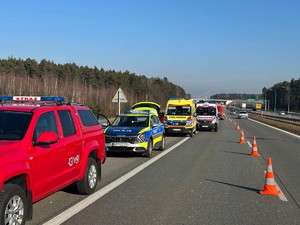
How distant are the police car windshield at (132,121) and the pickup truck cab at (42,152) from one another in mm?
7044

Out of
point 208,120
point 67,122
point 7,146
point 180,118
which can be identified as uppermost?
point 67,122

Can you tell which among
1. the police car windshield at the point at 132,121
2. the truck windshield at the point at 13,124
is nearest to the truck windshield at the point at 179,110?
the police car windshield at the point at 132,121

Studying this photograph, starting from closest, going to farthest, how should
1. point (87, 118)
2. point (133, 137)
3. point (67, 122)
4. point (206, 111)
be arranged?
point (67, 122), point (87, 118), point (133, 137), point (206, 111)

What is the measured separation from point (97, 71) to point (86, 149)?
114369mm

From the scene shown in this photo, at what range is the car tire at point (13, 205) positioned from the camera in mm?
4797

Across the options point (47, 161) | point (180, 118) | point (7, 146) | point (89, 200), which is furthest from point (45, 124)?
point (180, 118)

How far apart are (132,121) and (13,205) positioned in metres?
10.6

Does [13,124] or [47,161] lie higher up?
[13,124]

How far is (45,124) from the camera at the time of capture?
628 cm

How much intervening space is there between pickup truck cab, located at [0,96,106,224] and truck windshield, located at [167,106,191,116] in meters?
17.9

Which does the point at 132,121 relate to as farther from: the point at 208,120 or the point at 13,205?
the point at 208,120

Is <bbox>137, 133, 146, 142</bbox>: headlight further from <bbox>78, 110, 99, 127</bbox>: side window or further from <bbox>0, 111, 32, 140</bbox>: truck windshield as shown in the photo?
<bbox>0, 111, 32, 140</bbox>: truck windshield

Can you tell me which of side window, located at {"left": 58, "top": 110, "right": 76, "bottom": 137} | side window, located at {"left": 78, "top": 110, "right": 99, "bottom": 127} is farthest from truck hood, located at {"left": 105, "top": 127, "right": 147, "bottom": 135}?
side window, located at {"left": 58, "top": 110, "right": 76, "bottom": 137}

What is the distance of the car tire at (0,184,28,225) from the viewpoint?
4797 millimetres
